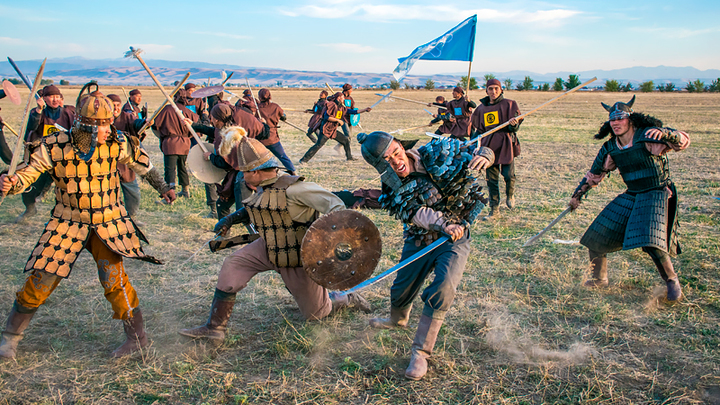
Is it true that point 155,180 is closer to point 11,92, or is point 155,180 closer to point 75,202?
point 75,202

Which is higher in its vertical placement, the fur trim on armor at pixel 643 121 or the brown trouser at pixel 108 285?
the fur trim on armor at pixel 643 121

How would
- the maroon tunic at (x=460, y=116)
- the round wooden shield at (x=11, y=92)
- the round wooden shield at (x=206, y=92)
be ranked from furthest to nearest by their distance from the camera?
the maroon tunic at (x=460, y=116) → the round wooden shield at (x=206, y=92) → the round wooden shield at (x=11, y=92)

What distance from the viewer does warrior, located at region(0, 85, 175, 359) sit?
3102 mm

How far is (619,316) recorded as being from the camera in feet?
12.5

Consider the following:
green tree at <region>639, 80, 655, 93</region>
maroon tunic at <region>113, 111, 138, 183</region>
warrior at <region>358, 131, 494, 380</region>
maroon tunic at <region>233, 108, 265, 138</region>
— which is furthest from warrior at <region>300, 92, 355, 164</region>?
green tree at <region>639, 80, 655, 93</region>

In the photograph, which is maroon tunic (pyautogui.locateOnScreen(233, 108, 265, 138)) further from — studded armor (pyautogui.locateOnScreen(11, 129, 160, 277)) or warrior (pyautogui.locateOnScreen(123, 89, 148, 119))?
warrior (pyautogui.locateOnScreen(123, 89, 148, 119))

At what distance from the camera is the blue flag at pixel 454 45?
23.0ft

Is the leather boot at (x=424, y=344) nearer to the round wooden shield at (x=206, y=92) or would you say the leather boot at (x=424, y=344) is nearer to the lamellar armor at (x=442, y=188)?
the lamellar armor at (x=442, y=188)

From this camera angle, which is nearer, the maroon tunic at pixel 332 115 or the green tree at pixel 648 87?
the maroon tunic at pixel 332 115

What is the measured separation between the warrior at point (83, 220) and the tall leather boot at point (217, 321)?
35cm

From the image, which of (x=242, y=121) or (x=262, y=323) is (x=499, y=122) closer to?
(x=242, y=121)

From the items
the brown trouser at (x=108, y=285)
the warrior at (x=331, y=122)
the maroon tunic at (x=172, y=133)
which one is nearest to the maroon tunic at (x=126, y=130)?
the maroon tunic at (x=172, y=133)

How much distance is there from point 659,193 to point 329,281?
2.82 m

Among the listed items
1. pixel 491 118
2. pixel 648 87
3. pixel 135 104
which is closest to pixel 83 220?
pixel 491 118
